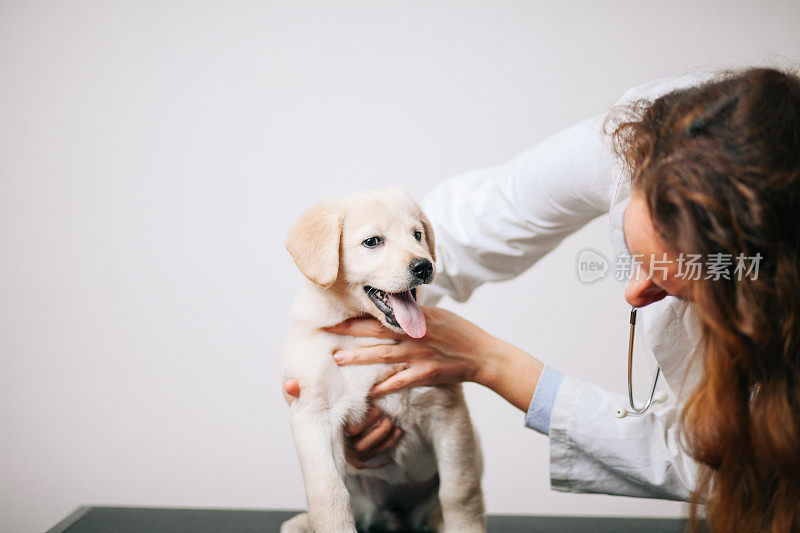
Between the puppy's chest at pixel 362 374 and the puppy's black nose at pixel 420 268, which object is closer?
the puppy's black nose at pixel 420 268

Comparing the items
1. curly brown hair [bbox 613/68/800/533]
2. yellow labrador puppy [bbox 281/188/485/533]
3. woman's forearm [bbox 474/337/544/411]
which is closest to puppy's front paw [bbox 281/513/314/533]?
yellow labrador puppy [bbox 281/188/485/533]

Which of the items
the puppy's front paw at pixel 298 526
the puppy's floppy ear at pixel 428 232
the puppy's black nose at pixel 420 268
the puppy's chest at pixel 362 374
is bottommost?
the puppy's front paw at pixel 298 526

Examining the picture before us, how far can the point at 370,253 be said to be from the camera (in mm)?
1217

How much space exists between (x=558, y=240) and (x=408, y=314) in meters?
0.52

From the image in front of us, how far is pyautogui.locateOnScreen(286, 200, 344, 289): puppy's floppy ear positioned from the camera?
118 centimetres

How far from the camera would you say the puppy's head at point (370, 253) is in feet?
3.85

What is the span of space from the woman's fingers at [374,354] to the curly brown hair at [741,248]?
19.8 inches

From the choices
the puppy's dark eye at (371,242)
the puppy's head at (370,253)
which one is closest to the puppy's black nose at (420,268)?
the puppy's head at (370,253)

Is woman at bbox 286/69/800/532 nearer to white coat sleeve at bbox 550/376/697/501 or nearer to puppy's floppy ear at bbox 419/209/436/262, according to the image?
white coat sleeve at bbox 550/376/697/501

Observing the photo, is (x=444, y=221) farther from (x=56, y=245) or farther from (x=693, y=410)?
(x=56, y=245)

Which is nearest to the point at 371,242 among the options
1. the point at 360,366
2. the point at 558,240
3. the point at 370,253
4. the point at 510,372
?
the point at 370,253

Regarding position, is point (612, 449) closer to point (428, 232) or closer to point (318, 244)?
point (428, 232)

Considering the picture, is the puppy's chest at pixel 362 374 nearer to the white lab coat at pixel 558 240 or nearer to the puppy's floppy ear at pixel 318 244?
the puppy's floppy ear at pixel 318 244

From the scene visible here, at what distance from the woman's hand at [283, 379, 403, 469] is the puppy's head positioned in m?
0.20
